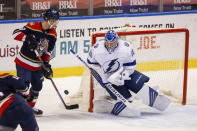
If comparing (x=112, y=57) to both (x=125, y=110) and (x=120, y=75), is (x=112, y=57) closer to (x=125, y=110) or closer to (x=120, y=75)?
(x=120, y=75)

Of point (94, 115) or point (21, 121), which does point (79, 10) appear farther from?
point (21, 121)

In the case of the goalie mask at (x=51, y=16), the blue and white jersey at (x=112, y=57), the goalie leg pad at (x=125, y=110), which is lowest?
the goalie leg pad at (x=125, y=110)

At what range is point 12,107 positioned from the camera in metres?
4.19

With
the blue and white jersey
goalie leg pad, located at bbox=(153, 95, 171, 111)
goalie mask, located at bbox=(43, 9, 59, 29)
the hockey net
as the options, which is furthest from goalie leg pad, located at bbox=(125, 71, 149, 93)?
goalie mask, located at bbox=(43, 9, 59, 29)

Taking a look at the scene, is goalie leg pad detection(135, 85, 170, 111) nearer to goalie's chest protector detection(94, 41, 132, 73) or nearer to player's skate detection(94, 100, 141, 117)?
player's skate detection(94, 100, 141, 117)

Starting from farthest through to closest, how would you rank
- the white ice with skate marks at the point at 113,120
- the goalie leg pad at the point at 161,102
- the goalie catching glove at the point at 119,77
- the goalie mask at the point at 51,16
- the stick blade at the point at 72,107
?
1. the stick blade at the point at 72,107
2. the goalie leg pad at the point at 161,102
3. the goalie catching glove at the point at 119,77
4. the goalie mask at the point at 51,16
5. the white ice with skate marks at the point at 113,120

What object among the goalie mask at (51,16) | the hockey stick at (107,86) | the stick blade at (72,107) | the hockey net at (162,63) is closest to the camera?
the goalie mask at (51,16)

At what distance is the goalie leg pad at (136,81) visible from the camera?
576cm

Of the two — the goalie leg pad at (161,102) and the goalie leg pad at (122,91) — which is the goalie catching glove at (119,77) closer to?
the goalie leg pad at (122,91)

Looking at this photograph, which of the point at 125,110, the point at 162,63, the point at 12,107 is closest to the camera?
the point at 12,107

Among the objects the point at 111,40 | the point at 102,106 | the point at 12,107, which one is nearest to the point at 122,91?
the point at 102,106

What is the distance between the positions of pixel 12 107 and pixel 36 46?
138 centimetres

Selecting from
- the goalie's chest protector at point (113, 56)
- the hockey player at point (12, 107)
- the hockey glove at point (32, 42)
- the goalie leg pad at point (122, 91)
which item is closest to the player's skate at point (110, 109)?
the goalie leg pad at point (122, 91)

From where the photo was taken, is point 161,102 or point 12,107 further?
point 161,102
